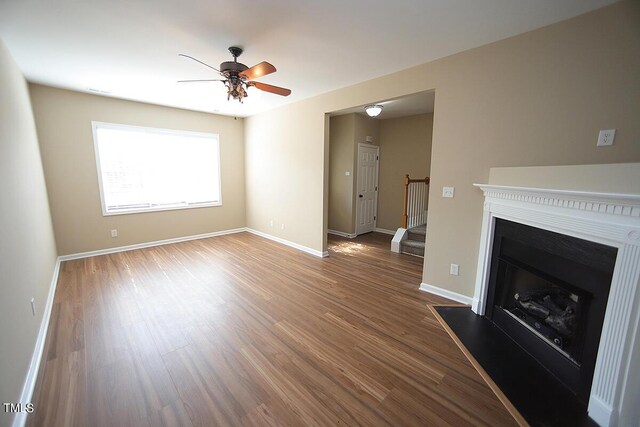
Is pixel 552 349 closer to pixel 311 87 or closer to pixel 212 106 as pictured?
pixel 311 87

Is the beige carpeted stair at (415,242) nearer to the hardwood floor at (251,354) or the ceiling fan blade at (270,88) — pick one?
the hardwood floor at (251,354)

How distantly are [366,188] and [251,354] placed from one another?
15.7 ft

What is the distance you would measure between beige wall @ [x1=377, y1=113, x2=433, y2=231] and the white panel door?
175 mm

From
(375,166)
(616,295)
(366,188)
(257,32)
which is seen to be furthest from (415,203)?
(257,32)

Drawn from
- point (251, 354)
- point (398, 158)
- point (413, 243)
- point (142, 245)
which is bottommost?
point (251, 354)

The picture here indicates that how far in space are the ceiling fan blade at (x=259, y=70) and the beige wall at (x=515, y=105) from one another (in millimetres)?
Result: 1702

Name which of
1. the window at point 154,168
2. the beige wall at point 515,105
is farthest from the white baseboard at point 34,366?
the beige wall at point 515,105

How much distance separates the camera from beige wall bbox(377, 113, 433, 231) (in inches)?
218

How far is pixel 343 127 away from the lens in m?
5.76

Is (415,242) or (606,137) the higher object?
(606,137)

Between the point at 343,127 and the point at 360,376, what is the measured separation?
201 inches

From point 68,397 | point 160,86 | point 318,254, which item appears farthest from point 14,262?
point 318,254

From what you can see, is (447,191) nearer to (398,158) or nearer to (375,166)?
(398,158)

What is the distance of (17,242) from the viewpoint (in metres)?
1.98
